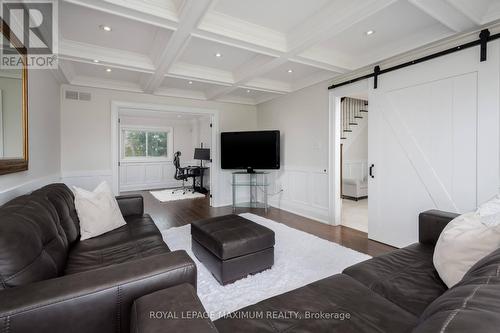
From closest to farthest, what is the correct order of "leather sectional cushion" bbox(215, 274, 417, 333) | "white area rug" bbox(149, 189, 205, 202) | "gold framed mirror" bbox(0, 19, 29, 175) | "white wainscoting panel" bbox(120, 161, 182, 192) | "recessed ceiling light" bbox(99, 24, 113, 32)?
"leather sectional cushion" bbox(215, 274, 417, 333), "gold framed mirror" bbox(0, 19, 29, 175), "recessed ceiling light" bbox(99, 24, 113, 32), "white area rug" bbox(149, 189, 205, 202), "white wainscoting panel" bbox(120, 161, 182, 192)

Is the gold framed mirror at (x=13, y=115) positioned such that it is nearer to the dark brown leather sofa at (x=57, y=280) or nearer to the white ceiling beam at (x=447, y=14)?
the dark brown leather sofa at (x=57, y=280)

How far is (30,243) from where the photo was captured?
1.16 metres

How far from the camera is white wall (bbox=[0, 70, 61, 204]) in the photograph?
6.50 feet

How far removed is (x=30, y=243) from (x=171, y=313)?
0.87m

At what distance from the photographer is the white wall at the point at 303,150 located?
410 centimetres

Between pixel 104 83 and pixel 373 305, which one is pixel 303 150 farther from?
pixel 104 83

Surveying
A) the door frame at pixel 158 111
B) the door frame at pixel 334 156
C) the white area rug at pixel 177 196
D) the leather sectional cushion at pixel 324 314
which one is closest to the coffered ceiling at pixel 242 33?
the door frame at pixel 334 156

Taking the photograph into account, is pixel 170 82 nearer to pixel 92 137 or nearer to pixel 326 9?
pixel 92 137

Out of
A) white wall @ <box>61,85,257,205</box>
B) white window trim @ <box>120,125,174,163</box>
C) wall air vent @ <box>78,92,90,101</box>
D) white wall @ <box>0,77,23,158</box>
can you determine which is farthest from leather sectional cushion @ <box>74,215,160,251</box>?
white window trim @ <box>120,125,174,163</box>

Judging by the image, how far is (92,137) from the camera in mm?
4105

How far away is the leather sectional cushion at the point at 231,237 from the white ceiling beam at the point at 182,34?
199cm

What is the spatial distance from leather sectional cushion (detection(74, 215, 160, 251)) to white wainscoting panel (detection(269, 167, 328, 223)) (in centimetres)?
287

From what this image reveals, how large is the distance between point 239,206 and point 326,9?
13.1 feet

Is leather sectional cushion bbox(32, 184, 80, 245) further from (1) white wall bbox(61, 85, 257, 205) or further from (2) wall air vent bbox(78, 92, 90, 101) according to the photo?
(2) wall air vent bbox(78, 92, 90, 101)
